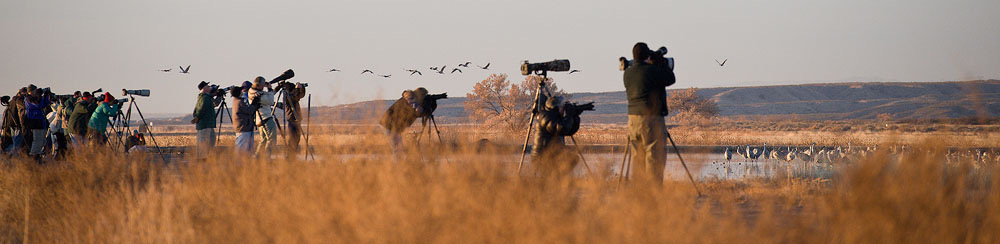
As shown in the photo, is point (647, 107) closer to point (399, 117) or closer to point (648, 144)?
point (648, 144)

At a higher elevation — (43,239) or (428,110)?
(428,110)

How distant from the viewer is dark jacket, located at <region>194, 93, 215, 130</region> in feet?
45.9

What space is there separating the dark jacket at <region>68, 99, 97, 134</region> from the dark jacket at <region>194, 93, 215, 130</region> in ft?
8.78

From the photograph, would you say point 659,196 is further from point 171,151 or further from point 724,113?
point 724,113

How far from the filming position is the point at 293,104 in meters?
13.9

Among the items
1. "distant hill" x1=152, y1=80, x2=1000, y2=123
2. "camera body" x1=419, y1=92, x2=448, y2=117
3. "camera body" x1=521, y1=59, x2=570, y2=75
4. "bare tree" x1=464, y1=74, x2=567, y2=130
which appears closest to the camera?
"camera body" x1=521, y1=59, x2=570, y2=75

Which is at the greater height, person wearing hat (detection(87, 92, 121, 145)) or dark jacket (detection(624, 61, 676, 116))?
dark jacket (detection(624, 61, 676, 116))

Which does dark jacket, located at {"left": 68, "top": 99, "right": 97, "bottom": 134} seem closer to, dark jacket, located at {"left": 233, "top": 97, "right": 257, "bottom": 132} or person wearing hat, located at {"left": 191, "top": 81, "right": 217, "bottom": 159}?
person wearing hat, located at {"left": 191, "top": 81, "right": 217, "bottom": 159}

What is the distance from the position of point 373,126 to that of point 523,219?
10.8 feet

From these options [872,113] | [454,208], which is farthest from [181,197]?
[872,113]

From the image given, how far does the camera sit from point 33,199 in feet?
31.6

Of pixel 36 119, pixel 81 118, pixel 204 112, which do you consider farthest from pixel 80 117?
pixel 204 112

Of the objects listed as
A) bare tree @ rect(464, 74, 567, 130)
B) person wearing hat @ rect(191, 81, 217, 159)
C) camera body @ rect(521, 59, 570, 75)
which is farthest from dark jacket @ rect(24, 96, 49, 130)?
bare tree @ rect(464, 74, 567, 130)

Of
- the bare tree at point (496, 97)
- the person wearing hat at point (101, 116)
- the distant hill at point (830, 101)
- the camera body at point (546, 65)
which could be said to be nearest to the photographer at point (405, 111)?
→ the camera body at point (546, 65)
